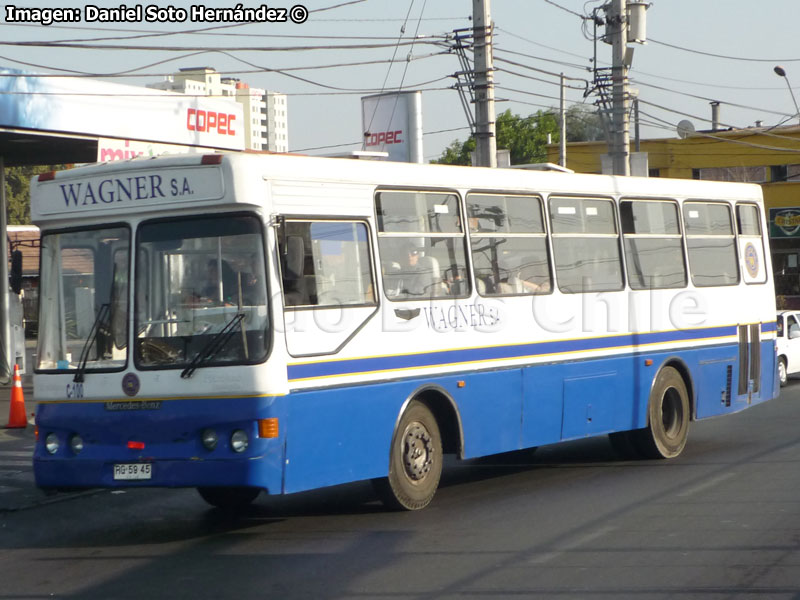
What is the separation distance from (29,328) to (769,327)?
38.0m

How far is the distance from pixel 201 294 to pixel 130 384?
880 mm

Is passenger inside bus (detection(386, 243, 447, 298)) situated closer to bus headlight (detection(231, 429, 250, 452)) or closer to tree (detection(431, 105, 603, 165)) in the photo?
bus headlight (detection(231, 429, 250, 452))

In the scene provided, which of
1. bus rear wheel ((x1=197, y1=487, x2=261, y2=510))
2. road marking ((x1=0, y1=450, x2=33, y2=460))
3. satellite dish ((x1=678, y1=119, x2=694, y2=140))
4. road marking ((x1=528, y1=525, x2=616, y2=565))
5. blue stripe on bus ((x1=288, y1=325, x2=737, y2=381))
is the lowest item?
road marking ((x1=528, y1=525, x2=616, y2=565))

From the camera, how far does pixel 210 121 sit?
81.0 ft

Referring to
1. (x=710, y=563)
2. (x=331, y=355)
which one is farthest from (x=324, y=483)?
(x=710, y=563)

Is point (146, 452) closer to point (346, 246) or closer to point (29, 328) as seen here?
point (346, 246)

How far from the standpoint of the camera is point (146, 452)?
9.23m

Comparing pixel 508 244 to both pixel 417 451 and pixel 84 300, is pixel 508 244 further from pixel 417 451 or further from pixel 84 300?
pixel 84 300

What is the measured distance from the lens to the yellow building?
47.9 m

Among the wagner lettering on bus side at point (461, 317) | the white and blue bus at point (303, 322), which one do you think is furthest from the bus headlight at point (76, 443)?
the wagner lettering on bus side at point (461, 317)

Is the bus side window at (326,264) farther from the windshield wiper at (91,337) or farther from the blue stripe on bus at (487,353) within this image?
the windshield wiper at (91,337)

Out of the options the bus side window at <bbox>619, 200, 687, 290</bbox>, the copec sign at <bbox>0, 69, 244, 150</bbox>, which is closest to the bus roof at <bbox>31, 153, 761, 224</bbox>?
the bus side window at <bbox>619, 200, 687, 290</bbox>

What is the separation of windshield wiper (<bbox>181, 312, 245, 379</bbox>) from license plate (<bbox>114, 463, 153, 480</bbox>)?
0.75m

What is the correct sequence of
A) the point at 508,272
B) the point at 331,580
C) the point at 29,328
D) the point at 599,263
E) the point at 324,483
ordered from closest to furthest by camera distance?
the point at 331,580
the point at 324,483
the point at 508,272
the point at 599,263
the point at 29,328
